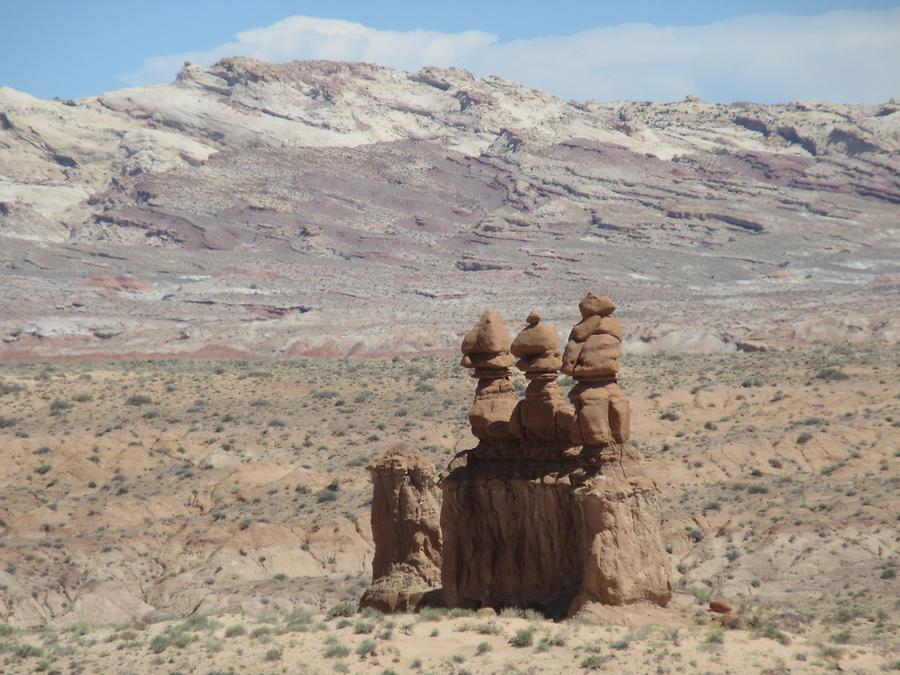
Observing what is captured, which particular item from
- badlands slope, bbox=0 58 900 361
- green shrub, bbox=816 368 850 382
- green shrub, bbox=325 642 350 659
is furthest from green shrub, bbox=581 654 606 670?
badlands slope, bbox=0 58 900 361

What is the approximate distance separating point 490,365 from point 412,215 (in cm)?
12519

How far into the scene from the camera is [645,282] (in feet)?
396

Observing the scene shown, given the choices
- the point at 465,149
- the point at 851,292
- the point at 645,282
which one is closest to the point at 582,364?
the point at 851,292

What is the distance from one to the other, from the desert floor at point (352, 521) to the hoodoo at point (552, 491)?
0.82 meters

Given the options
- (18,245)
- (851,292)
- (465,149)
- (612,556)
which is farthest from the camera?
(465,149)

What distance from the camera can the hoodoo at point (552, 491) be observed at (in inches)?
814

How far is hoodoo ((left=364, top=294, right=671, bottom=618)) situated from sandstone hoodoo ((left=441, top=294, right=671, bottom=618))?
21 millimetres

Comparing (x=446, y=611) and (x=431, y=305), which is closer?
(x=446, y=611)

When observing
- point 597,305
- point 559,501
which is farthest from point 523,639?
point 597,305

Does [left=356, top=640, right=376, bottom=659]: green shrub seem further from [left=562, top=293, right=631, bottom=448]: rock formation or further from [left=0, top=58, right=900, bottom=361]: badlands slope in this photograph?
[left=0, top=58, right=900, bottom=361]: badlands slope

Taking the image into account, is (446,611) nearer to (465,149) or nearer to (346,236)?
(346,236)

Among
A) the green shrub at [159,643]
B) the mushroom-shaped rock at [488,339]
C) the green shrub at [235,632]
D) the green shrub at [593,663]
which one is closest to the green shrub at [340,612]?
the green shrub at [235,632]

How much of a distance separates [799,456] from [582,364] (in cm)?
2137

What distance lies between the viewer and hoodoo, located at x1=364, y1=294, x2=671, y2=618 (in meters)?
20.7
